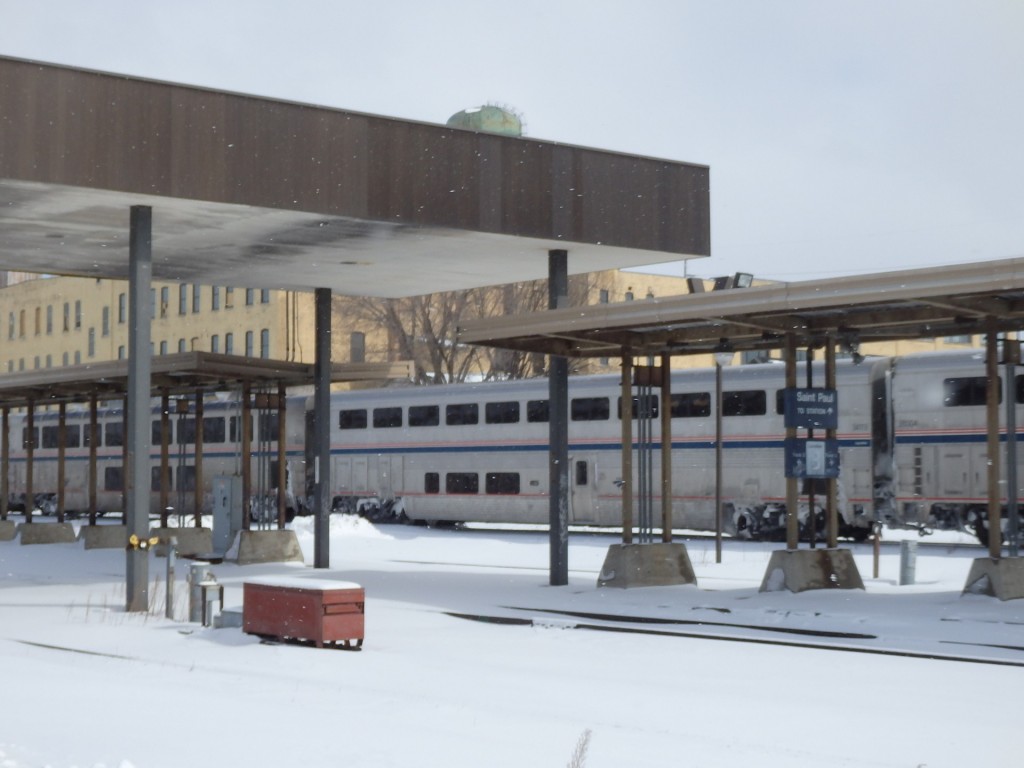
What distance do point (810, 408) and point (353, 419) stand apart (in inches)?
1147

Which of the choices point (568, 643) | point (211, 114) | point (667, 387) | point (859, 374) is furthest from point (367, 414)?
point (568, 643)

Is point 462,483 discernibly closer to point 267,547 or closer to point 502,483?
point 502,483

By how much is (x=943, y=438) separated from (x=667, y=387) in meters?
11.1

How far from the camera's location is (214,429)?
5456cm

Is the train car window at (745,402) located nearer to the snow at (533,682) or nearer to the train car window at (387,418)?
the snow at (533,682)

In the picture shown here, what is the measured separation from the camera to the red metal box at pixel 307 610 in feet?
54.7

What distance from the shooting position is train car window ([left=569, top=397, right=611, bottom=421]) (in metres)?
41.5

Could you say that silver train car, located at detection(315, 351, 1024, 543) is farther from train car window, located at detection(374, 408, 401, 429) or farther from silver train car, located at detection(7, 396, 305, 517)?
silver train car, located at detection(7, 396, 305, 517)

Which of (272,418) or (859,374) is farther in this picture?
(272,418)

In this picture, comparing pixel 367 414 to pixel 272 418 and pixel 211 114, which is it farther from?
pixel 211 114

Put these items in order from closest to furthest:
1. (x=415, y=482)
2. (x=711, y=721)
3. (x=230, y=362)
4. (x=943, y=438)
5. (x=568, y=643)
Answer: (x=711, y=721) → (x=568, y=643) → (x=230, y=362) → (x=943, y=438) → (x=415, y=482)

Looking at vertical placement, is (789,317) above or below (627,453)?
above

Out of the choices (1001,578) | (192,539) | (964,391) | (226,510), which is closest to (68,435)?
(192,539)

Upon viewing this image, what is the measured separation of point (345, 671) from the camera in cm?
1487
